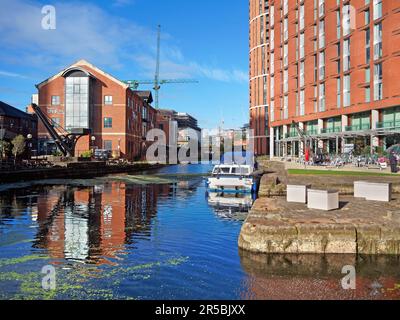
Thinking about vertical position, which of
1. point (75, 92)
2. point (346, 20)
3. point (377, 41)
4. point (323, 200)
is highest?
point (346, 20)

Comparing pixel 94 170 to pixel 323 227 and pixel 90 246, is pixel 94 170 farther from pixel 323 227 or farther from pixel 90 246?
pixel 323 227

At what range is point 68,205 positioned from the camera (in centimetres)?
2186

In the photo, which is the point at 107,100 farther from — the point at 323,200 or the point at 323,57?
the point at 323,200

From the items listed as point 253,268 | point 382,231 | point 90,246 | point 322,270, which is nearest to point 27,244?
A: point 90,246

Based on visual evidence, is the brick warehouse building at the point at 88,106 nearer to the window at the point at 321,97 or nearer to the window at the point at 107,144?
the window at the point at 107,144

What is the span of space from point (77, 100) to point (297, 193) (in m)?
61.5

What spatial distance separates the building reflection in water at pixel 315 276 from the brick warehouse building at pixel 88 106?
63160mm

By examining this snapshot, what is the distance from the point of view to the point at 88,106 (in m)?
70.7

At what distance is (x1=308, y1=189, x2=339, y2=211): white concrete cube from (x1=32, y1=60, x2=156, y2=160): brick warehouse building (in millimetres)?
60139

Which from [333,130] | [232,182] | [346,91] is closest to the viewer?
[232,182]

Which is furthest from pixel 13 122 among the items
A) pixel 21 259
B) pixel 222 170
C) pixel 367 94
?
pixel 21 259

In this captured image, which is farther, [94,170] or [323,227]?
[94,170]

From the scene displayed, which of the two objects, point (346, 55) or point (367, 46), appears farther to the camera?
point (346, 55)

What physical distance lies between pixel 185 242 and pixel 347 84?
146ft
